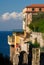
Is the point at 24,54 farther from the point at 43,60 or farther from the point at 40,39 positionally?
the point at 43,60

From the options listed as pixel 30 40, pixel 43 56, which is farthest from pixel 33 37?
pixel 43 56

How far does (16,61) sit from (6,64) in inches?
177

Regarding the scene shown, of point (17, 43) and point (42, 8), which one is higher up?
point (42, 8)

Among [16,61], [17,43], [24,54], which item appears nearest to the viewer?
[16,61]

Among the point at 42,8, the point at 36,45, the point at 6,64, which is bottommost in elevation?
the point at 6,64

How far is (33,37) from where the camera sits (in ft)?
80.2

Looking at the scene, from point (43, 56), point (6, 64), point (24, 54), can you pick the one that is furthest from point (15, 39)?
point (43, 56)

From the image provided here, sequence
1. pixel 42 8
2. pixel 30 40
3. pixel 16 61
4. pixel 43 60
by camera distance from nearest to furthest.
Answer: pixel 43 60 → pixel 16 61 → pixel 30 40 → pixel 42 8

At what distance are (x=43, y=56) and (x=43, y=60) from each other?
0.28 meters

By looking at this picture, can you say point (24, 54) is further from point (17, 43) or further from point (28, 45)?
point (17, 43)

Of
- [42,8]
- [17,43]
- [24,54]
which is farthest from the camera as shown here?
[42,8]

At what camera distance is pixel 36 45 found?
22562mm

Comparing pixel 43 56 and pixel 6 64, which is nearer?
pixel 43 56

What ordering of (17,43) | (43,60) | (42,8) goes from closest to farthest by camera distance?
(43,60)
(17,43)
(42,8)
